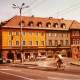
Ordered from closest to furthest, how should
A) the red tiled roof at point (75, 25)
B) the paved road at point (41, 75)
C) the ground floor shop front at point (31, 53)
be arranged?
1. the paved road at point (41, 75)
2. the ground floor shop front at point (31, 53)
3. the red tiled roof at point (75, 25)

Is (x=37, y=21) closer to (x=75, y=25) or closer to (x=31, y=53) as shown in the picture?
(x=31, y=53)

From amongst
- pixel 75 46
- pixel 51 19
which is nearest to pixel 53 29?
pixel 51 19

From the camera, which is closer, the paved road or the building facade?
the paved road

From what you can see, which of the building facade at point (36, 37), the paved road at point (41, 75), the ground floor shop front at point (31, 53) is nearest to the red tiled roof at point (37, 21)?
the building facade at point (36, 37)

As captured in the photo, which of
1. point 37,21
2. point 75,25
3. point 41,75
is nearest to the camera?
point 41,75

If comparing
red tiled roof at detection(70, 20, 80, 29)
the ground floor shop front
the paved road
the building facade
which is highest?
red tiled roof at detection(70, 20, 80, 29)

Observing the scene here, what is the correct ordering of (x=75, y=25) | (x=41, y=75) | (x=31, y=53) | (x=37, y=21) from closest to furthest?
(x=41, y=75)
(x=31, y=53)
(x=37, y=21)
(x=75, y=25)

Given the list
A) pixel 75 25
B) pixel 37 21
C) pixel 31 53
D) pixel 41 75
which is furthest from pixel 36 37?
pixel 41 75

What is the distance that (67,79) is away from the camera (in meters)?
13.7

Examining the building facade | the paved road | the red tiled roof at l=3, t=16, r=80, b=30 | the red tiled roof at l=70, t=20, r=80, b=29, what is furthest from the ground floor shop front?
the paved road

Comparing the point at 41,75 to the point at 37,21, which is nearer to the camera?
the point at 41,75

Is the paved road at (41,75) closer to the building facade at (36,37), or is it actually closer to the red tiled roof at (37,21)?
the building facade at (36,37)

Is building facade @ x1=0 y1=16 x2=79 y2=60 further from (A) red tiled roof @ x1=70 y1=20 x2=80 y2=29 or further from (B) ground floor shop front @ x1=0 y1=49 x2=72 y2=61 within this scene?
(A) red tiled roof @ x1=70 y1=20 x2=80 y2=29

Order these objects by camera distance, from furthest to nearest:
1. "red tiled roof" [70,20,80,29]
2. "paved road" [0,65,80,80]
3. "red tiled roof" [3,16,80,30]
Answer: "red tiled roof" [70,20,80,29], "red tiled roof" [3,16,80,30], "paved road" [0,65,80,80]
